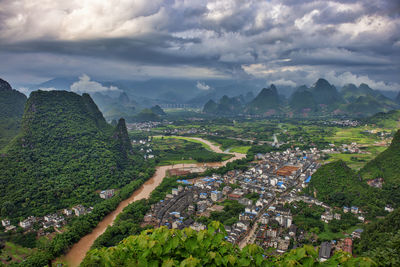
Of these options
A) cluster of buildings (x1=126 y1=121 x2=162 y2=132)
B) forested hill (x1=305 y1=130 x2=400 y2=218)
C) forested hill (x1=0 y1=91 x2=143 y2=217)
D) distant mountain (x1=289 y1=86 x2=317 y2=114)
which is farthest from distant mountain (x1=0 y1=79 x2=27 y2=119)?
distant mountain (x1=289 y1=86 x2=317 y2=114)

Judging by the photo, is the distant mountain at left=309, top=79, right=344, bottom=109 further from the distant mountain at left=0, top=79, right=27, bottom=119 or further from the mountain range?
the distant mountain at left=0, top=79, right=27, bottom=119

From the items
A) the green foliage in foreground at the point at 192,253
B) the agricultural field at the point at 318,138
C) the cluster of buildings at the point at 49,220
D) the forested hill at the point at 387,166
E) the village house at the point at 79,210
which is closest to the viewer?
the green foliage in foreground at the point at 192,253

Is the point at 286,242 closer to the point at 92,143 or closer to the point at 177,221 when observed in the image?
the point at 177,221

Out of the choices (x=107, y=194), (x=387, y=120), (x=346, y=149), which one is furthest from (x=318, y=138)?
(x=107, y=194)

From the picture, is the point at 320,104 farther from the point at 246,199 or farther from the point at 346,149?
the point at 246,199

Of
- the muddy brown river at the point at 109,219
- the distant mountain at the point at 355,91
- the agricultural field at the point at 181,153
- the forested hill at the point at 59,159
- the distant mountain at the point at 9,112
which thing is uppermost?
the distant mountain at the point at 355,91

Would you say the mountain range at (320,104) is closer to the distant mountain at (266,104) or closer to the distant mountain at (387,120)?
the distant mountain at (266,104)

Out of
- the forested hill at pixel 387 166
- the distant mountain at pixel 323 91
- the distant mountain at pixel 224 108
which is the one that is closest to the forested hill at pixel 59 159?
the forested hill at pixel 387 166
